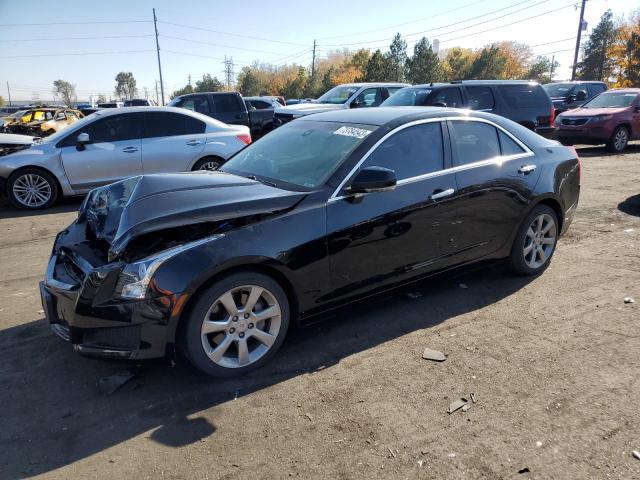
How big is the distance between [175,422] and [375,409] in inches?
45.9

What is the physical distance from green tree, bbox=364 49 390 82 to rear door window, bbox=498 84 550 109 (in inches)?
1472

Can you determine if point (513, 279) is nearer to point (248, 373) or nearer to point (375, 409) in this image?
point (375, 409)

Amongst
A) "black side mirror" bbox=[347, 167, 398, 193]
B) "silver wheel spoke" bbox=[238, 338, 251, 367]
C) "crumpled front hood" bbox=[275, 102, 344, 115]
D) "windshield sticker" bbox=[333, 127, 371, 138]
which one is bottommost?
"silver wheel spoke" bbox=[238, 338, 251, 367]

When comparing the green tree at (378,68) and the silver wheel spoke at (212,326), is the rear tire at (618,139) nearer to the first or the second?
the silver wheel spoke at (212,326)

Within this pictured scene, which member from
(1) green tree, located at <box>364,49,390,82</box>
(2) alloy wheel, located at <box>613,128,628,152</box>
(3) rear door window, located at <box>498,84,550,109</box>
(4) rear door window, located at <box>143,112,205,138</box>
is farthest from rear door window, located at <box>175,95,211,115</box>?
(1) green tree, located at <box>364,49,390,82</box>

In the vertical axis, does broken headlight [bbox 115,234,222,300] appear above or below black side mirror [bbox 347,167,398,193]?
below

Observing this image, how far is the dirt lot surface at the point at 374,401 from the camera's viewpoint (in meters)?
2.50

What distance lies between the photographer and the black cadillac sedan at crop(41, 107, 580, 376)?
2.97 meters

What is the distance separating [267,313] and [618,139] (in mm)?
14517

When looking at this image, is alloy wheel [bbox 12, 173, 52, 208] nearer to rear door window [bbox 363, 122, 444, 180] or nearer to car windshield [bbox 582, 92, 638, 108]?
rear door window [bbox 363, 122, 444, 180]

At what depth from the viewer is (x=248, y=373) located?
3297 millimetres

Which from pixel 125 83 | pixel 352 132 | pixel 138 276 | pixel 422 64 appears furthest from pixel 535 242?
pixel 125 83

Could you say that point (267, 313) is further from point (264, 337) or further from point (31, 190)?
point (31, 190)

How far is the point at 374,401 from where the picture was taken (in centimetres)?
299
